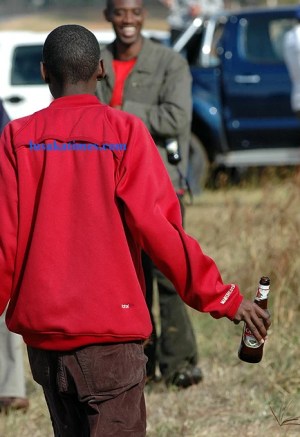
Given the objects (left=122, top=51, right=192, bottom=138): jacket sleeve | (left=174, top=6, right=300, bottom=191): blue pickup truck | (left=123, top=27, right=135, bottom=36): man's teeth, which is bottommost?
(left=174, top=6, right=300, bottom=191): blue pickup truck

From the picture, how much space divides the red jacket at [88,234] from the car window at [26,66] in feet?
27.4

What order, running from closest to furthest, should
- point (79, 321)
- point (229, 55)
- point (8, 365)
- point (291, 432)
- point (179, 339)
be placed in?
1. point (79, 321)
2. point (291, 432)
3. point (8, 365)
4. point (179, 339)
5. point (229, 55)

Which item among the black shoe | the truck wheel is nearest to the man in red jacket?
the black shoe

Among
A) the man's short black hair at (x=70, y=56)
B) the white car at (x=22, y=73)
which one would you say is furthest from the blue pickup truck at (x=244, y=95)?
the man's short black hair at (x=70, y=56)

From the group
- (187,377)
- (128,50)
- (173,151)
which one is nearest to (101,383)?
(173,151)

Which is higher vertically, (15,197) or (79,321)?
(15,197)

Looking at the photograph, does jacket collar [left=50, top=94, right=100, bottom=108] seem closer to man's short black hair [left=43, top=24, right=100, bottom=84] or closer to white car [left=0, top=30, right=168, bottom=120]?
man's short black hair [left=43, top=24, right=100, bottom=84]

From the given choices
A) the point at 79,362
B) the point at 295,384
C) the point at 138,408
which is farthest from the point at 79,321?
the point at 295,384

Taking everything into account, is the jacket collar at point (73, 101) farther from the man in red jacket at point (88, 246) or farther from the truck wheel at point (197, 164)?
the truck wheel at point (197, 164)

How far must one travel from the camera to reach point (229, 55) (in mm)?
11273

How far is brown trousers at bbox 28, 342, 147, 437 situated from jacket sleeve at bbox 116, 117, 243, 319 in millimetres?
261

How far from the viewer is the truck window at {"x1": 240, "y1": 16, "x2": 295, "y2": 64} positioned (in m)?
11.3

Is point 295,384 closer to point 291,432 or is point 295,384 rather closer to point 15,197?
point 291,432

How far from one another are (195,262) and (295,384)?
2172 millimetres
